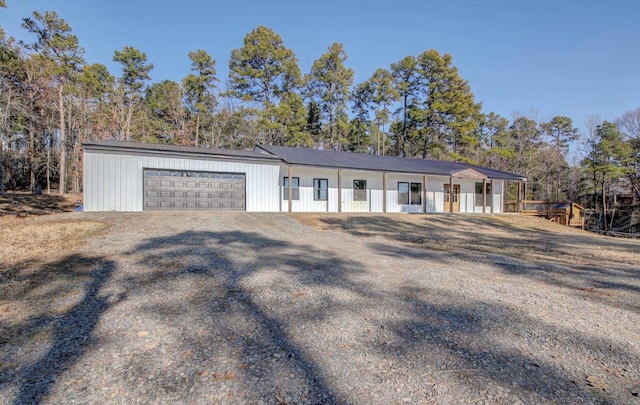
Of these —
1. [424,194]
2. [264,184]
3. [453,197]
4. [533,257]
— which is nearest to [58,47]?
[264,184]

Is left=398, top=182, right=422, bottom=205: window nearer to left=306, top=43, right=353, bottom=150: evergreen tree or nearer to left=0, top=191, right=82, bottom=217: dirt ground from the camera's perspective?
left=306, top=43, right=353, bottom=150: evergreen tree

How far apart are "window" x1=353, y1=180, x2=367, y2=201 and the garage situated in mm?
6556

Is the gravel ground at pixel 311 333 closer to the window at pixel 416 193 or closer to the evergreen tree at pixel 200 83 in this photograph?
the window at pixel 416 193

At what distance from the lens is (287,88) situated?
107 ft

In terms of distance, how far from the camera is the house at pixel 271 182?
13742 mm

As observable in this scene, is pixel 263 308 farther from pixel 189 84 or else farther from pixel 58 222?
pixel 189 84

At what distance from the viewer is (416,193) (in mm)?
21312

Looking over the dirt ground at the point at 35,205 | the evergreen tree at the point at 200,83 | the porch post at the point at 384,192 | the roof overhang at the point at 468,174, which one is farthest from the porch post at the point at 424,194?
the evergreen tree at the point at 200,83

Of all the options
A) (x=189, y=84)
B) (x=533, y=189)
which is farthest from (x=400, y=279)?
(x=533, y=189)

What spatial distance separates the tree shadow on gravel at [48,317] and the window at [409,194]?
1725cm

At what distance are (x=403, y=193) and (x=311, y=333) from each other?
60.4ft

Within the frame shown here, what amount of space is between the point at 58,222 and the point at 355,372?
34.1ft

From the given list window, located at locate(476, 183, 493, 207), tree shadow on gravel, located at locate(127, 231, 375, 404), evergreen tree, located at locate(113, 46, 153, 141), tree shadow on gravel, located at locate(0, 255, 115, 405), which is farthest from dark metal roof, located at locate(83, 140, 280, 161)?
evergreen tree, located at locate(113, 46, 153, 141)

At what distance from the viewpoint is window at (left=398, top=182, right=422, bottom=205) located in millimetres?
20767
